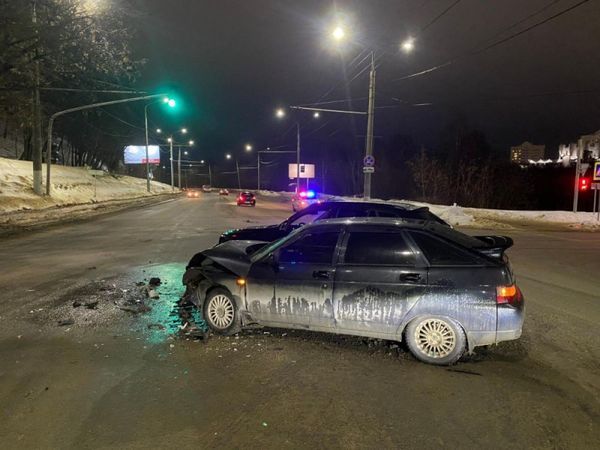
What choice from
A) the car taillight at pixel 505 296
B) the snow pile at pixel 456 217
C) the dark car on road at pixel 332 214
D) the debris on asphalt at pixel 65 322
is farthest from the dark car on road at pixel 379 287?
the snow pile at pixel 456 217

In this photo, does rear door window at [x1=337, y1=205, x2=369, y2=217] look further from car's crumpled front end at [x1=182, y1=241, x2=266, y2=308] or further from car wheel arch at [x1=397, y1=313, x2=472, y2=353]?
car wheel arch at [x1=397, y1=313, x2=472, y2=353]

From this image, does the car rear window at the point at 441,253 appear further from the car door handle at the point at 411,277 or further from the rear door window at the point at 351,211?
the rear door window at the point at 351,211

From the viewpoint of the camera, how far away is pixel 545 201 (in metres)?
62.8

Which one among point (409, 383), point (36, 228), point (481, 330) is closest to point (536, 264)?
point (481, 330)

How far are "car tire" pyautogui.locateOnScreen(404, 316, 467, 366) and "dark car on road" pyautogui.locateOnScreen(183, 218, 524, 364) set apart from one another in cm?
1

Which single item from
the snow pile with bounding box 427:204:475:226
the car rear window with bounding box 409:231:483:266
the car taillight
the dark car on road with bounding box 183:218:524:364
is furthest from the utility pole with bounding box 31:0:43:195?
the snow pile with bounding box 427:204:475:226

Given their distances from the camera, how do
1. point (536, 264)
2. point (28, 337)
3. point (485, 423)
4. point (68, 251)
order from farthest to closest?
point (68, 251)
point (536, 264)
point (28, 337)
point (485, 423)

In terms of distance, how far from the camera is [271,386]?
14.8 ft

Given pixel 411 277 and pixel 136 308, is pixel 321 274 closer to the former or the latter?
pixel 411 277

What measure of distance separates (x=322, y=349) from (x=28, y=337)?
11.6 feet

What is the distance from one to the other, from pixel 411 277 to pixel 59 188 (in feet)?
135

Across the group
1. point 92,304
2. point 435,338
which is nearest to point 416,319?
point 435,338

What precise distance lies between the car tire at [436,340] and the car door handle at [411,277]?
40 centimetres

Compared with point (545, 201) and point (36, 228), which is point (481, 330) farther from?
point (545, 201)
